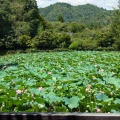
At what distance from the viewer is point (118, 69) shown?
634cm

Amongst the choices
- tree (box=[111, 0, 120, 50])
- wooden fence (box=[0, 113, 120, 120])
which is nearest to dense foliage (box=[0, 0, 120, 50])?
tree (box=[111, 0, 120, 50])

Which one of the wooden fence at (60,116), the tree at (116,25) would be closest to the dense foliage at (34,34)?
the tree at (116,25)

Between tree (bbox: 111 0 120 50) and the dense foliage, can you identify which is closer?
tree (bbox: 111 0 120 50)

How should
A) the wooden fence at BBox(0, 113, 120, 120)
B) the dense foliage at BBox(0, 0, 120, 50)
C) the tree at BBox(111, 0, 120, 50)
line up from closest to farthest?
the wooden fence at BBox(0, 113, 120, 120) < the tree at BBox(111, 0, 120, 50) < the dense foliage at BBox(0, 0, 120, 50)

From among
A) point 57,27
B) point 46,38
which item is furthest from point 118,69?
point 57,27

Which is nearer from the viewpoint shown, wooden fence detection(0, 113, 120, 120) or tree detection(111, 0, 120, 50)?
wooden fence detection(0, 113, 120, 120)

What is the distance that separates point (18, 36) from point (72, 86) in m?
40.4

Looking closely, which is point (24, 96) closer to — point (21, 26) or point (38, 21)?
point (21, 26)

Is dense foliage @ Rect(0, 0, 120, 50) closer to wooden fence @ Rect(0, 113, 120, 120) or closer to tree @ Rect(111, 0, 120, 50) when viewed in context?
tree @ Rect(111, 0, 120, 50)

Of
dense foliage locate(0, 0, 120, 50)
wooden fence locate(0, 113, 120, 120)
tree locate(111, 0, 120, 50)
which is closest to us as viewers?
wooden fence locate(0, 113, 120, 120)

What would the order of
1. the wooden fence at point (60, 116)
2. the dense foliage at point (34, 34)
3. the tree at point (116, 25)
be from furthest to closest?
the dense foliage at point (34, 34), the tree at point (116, 25), the wooden fence at point (60, 116)

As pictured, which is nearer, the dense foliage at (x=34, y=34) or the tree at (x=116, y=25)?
the tree at (x=116, y=25)

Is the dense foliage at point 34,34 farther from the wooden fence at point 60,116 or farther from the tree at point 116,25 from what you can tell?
the wooden fence at point 60,116

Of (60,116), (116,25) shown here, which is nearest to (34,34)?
(116,25)
